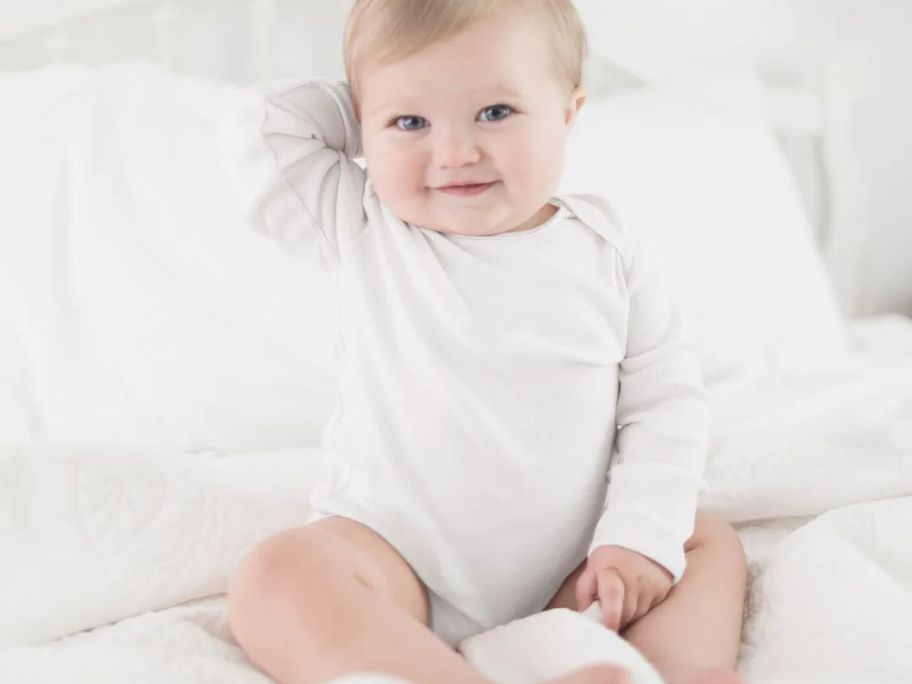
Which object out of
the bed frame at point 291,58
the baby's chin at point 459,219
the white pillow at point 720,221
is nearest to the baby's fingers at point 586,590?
the baby's chin at point 459,219

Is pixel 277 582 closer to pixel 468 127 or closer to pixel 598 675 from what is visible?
pixel 598 675

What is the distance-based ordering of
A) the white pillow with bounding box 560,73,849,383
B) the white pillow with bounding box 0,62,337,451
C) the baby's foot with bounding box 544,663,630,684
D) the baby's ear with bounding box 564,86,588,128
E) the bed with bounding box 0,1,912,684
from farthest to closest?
the white pillow with bounding box 560,73,849,383
the white pillow with bounding box 0,62,337,451
the baby's ear with bounding box 564,86,588,128
the bed with bounding box 0,1,912,684
the baby's foot with bounding box 544,663,630,684

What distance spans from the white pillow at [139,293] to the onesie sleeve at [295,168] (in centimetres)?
35

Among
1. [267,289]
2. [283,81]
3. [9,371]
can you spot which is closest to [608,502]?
[283,81]

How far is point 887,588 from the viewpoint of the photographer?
864 millimetres

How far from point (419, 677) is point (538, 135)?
0.45 meters

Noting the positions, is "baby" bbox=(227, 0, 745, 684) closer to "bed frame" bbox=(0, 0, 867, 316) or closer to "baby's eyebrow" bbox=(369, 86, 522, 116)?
"baby's eyebrow" bbox=(369, 86, 522, 116)

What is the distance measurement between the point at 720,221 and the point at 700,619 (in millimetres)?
866

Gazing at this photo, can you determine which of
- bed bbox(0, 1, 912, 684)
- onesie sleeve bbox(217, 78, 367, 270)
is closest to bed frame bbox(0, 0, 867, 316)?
bed bbox(0, 1, 912, 684)

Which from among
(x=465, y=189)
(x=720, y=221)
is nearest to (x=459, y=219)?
(x=465, y=189)

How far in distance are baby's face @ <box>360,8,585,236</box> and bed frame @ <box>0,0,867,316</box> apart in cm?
83

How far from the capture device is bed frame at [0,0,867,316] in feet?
5.25

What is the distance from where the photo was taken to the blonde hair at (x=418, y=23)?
84cm

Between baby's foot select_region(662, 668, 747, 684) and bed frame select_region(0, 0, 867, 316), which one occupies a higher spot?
bed frame select_region(0, 0, 867, 316)
